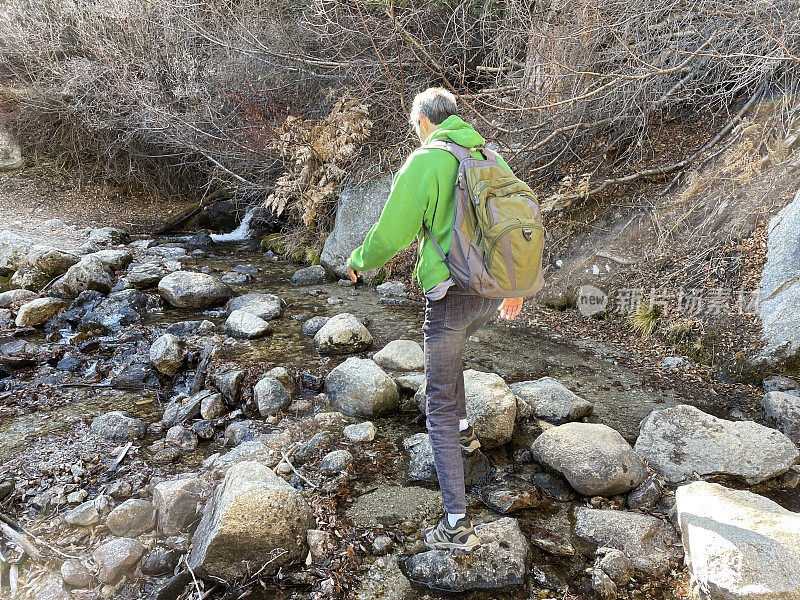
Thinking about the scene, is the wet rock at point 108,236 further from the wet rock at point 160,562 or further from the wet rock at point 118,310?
the wet rock at point 160,562

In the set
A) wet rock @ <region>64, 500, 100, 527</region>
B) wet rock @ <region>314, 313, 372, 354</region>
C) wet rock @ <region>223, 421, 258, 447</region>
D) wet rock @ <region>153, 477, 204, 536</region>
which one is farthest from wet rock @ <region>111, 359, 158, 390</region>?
wet rock @ <region>153, 477, 204, 536</region>

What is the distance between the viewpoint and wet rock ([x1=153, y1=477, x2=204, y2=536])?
9.89 feet

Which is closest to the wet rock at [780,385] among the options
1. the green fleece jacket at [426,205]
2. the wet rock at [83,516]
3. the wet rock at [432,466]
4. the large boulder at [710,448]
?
the large boulder at [710,448]

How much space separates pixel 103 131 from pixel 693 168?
1341cm

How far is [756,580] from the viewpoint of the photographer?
2256 mm

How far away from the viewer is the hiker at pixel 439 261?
2.37m

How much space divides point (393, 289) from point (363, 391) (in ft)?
12.2

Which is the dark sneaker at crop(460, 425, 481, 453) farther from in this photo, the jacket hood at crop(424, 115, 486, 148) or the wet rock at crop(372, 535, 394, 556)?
the jacket hood at crop(424, 115, 486, 148)

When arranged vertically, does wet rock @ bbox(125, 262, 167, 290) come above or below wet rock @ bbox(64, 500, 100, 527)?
below

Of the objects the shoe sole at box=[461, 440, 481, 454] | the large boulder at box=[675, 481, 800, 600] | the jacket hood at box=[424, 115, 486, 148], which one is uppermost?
the jacket hood at box=[424, 115, 486, 148]

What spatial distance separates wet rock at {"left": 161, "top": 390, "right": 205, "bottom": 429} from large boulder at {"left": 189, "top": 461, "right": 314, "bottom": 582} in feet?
5.04

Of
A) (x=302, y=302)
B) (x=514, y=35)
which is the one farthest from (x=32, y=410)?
(x=514, y=35)

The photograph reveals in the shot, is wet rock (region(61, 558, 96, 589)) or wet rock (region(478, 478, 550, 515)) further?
wet rock (region(478, 478, 550, 515))

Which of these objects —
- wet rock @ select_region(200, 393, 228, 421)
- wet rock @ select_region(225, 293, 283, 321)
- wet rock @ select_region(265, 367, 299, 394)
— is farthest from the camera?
wet rock @ select_region(225, 293, 283, 321)
